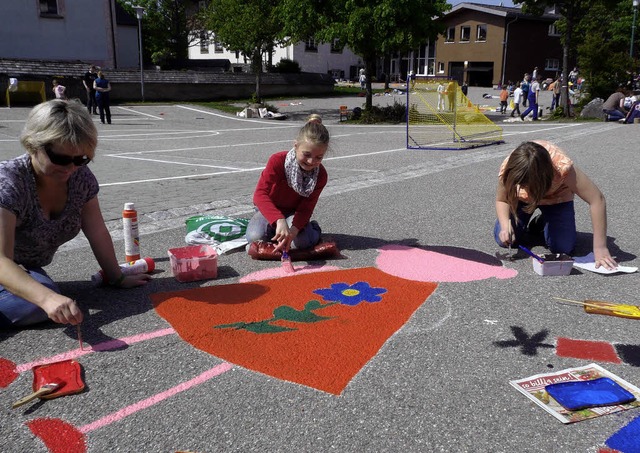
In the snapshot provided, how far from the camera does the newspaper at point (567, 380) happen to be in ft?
7.41

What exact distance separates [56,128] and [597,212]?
3530 mm

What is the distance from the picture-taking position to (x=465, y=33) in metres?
52.4

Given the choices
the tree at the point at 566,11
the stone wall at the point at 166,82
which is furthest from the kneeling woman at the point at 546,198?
the stone wall at the point at 166,82

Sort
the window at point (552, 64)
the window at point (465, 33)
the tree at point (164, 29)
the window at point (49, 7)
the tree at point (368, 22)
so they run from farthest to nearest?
the window at point (552, 64) < the window at point (465, 33) < the tree at point (164, 29) < the window at point (49, 7) < the tree at point (368, 22)

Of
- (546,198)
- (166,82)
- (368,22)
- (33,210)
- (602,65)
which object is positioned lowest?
(546,198)

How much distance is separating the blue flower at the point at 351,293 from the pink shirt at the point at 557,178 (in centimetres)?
131

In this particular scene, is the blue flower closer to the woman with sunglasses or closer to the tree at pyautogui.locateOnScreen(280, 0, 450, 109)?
the woman with sunglasses

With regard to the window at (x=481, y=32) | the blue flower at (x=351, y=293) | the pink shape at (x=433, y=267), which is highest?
the window at (x=481, y=32)

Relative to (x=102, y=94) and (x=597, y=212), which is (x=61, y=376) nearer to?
(x=597, y=212)

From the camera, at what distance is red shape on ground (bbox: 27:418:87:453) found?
6.69 feet

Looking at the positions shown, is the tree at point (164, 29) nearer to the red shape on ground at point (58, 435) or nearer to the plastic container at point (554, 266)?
the plastic container at point (554, 266)

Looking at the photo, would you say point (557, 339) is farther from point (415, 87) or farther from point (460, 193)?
point (415, 87)

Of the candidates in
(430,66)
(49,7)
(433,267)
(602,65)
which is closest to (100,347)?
(433,267)

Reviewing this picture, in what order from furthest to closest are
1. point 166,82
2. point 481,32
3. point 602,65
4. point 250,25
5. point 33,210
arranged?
point 481,32
point 166,82
point 602,65
point 250,25
point 33,210
